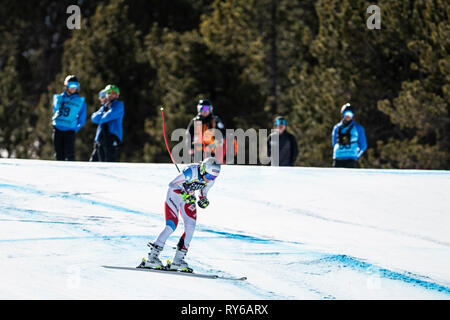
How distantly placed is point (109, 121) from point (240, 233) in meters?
3.49

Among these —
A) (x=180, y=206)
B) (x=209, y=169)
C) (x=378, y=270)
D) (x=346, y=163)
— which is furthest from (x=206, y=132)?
(x=209, y=169)

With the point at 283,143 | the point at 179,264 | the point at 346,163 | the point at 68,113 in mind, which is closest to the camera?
the point at 179,264

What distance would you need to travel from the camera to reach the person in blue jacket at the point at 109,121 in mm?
12078

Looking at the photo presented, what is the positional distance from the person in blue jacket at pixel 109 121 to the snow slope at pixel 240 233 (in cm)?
40

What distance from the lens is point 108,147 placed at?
1267 cm

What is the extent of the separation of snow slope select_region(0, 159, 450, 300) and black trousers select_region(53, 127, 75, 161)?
405 mm

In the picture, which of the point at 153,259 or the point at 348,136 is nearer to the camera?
the point at 153,259

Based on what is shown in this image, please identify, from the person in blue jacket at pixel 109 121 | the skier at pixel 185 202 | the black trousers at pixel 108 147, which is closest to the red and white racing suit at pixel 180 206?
the skier at pixel 185 202

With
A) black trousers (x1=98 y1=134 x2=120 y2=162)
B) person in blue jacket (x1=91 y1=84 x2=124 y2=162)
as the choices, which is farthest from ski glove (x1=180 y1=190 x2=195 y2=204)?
black trousers (x1=98 y1=134 x2=120 y2=162)

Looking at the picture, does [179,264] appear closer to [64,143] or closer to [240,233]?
[240,233]

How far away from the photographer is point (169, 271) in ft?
24.9

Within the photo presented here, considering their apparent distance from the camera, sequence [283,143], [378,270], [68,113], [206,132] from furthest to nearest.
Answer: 1. [283,143]
2. [68,113]
3. [206,132]
4. [378,270]

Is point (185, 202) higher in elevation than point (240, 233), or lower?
higher
